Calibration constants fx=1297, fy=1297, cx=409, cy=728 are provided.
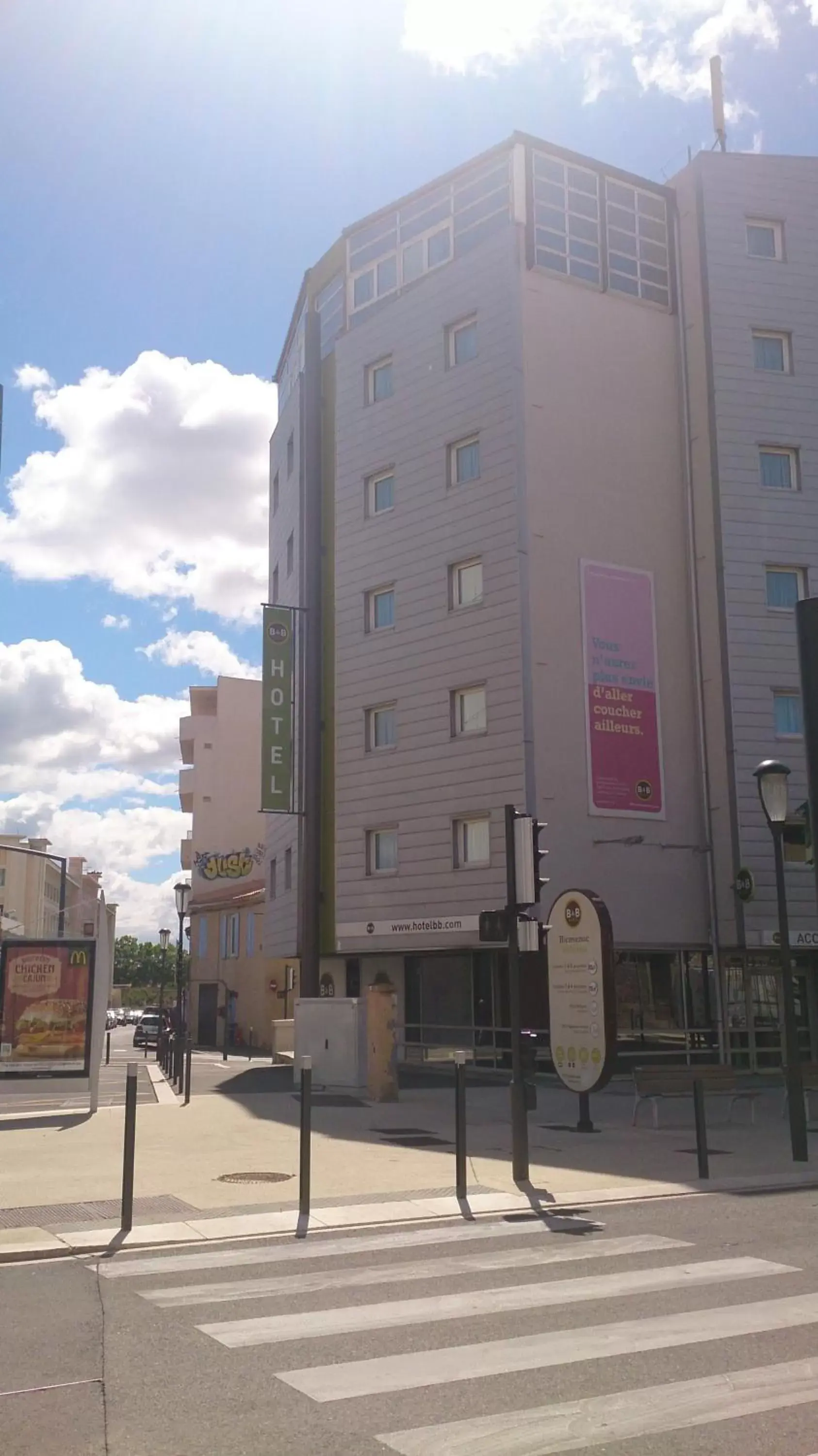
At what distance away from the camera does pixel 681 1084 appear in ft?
58.0

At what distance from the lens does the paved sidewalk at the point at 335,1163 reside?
35.7ft

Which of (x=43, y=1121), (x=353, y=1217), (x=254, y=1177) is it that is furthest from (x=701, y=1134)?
(x=43, y=1121)

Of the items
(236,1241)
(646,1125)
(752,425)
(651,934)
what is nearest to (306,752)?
(651,934)

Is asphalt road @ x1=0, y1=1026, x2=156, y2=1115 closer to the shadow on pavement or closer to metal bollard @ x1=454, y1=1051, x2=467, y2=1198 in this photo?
the shadow on pavement

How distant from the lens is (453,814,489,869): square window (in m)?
28.6

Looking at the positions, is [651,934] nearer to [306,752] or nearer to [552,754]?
[552,754]

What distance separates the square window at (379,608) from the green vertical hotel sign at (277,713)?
303 centimetres

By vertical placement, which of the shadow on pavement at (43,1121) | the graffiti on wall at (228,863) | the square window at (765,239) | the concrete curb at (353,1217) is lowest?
the concrete curb at (353,1217)

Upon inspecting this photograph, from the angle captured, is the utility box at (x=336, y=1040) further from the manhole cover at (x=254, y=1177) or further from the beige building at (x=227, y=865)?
the beige building at (x=227, y=865)

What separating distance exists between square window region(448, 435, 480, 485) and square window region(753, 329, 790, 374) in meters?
7.16

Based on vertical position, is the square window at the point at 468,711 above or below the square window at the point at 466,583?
below

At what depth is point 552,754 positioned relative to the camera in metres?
27.9

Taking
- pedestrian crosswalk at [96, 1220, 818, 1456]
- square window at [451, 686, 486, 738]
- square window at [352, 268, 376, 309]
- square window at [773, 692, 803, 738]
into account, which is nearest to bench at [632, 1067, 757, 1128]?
pedestrian crosswalk at [96, 1220, 818, 1456]

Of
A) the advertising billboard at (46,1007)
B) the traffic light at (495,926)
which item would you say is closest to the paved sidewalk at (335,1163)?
the advertising billboard at (46,1007)
